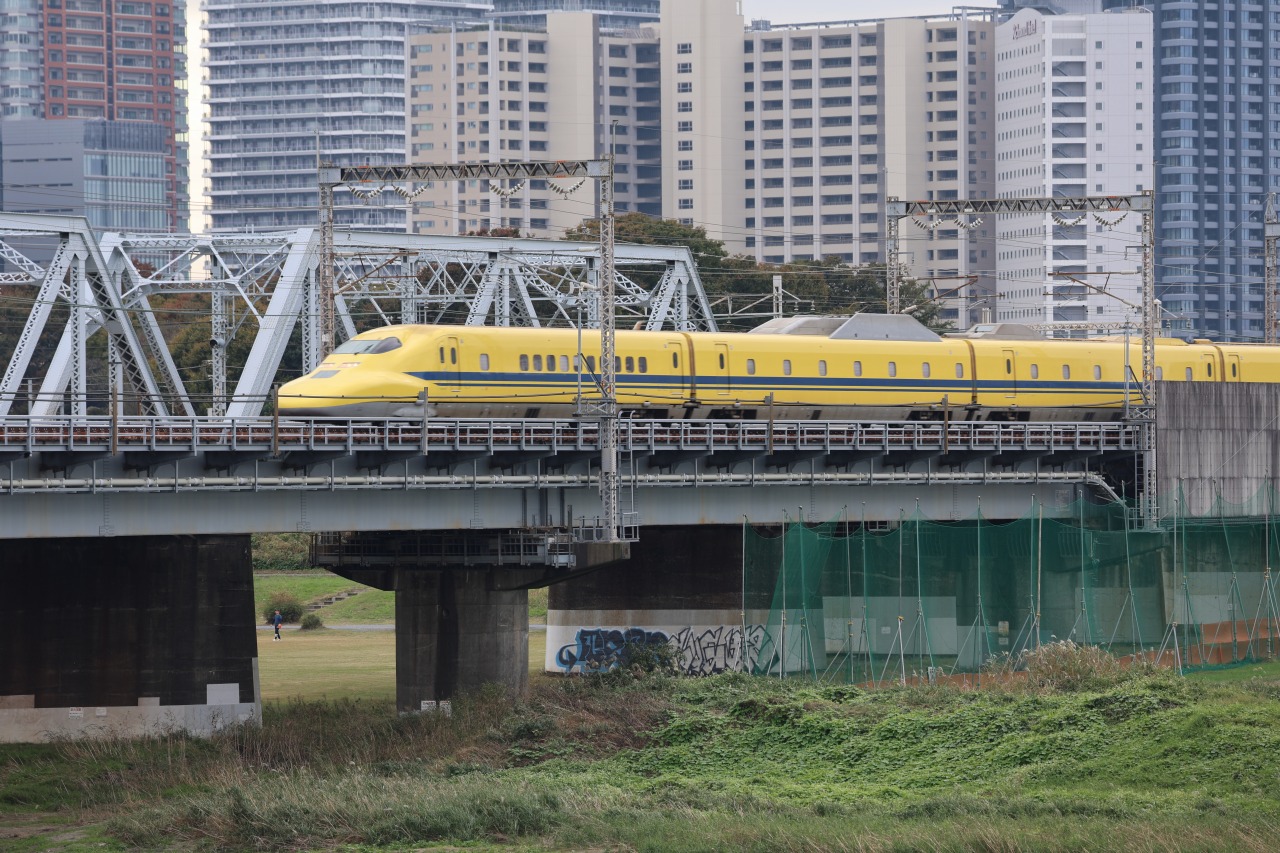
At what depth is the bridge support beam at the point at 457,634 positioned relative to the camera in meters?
55.2

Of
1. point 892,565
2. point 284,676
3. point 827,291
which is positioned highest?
point 827,291

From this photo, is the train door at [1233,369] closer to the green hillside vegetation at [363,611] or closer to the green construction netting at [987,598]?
the green construction netting at [987,598]

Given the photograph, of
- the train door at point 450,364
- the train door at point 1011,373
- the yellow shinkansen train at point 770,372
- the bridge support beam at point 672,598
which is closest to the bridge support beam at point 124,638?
the yellow shinkansen train at point 770,372

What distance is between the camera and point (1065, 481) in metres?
66.8

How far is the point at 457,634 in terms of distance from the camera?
5541 cm

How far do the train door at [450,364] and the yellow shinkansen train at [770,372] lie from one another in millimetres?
41

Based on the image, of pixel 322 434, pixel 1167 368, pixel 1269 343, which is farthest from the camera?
pixel 1269 343

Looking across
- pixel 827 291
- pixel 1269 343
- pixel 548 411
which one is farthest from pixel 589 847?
pixel 827 291

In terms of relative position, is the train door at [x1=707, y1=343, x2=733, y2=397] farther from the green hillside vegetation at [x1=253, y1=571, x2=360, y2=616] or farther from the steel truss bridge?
the green hillside vegetation at [x1=253, y1=571, x2=360, y2=616]

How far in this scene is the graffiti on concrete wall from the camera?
218ft

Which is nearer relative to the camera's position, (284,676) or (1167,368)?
(284,676)

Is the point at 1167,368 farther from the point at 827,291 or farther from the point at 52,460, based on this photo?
the point at 827,291

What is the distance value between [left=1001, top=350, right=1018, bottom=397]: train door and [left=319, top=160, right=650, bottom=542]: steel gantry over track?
21.7m

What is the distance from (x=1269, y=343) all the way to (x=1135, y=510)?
68.7 feet
